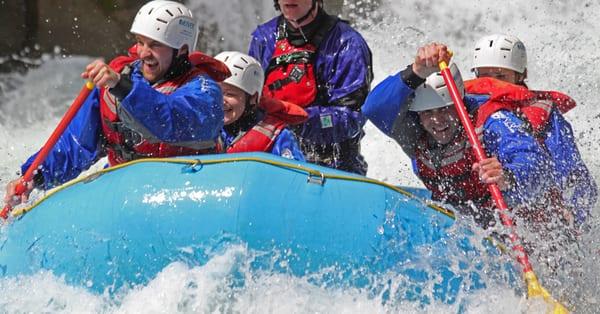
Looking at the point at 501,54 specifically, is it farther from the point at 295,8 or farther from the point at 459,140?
the point at 295,8

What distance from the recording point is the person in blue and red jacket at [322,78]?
529 centimetres

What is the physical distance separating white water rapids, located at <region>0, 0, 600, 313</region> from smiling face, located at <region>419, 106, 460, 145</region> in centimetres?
81

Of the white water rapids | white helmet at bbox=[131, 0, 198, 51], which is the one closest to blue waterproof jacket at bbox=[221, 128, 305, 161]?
white helmet at bbox=[131, 0, 198, 51]

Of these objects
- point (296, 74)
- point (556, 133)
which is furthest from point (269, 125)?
point (556, 133)

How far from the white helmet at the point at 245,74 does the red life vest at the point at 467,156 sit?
888 millimetres

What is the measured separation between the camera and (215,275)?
3297mm

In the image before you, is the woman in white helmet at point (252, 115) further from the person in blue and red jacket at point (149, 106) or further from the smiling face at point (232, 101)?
the person in blue and red jacket at point (149, 106)

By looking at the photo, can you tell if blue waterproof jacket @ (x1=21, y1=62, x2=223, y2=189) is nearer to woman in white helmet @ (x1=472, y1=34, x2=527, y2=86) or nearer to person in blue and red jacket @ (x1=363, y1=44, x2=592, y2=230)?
person in blue and red jacket @ (x1=363, y1=44, x2=592, y2=230)

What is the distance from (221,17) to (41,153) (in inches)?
243

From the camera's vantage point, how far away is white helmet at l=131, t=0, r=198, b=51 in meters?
4.20

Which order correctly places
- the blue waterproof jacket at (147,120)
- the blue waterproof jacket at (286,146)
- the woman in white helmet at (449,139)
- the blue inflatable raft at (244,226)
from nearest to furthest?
the blue inflatable raft at (244,226) < the blue waterproof jacket at (147,120) < the woman in white helmet at (449,139) < the blue waterproof jacket at (286,146)

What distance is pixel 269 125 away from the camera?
15.9 ft

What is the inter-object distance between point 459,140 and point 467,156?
0.08 meters

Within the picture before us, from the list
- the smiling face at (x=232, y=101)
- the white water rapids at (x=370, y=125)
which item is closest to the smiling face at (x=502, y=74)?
the white water rapids at (x=370, y=125)
